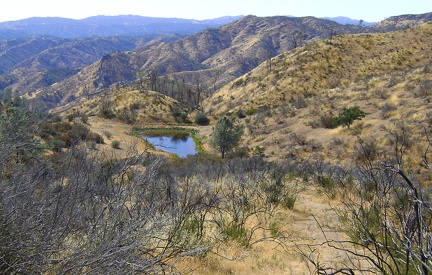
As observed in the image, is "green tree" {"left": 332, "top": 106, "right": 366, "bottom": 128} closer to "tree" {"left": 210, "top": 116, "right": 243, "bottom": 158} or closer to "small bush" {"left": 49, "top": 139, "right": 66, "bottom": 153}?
"tree" {"left": 210, "top": 116, "right": 243, "bottom": 158}

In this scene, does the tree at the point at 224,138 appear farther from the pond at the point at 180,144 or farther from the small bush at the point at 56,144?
the small bush at the point at 56,144

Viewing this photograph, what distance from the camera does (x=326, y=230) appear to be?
265 inches

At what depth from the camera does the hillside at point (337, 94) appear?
934 inches

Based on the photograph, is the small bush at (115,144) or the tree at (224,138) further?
the tree at (224,138)

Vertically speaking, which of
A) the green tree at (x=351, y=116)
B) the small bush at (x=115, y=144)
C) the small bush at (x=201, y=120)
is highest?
the green tree at (x=351, y=116)

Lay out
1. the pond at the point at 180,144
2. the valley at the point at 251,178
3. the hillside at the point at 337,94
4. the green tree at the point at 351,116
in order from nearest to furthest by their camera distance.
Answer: the valley at the point at 251,178 → the hillside at the point at 337,94 → the green tree at the point at 351,116 → the pond at the point at 180,144

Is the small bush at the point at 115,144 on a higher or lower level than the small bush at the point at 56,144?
lower

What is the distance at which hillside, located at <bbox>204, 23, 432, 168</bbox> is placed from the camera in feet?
77.9

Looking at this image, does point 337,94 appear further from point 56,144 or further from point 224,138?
point 56,144

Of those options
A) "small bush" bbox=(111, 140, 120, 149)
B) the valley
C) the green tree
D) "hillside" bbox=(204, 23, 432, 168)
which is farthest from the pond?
the green tree

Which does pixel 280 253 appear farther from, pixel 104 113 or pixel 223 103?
pixel 223 103

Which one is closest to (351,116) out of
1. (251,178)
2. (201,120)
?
(251,178)

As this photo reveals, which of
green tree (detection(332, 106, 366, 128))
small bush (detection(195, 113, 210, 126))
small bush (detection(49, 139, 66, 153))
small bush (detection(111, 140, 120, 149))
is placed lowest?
small bush (detection(195, 113, 210, 126))

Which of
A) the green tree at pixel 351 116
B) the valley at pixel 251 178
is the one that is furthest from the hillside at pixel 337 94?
the green tree at pixel 351 116
